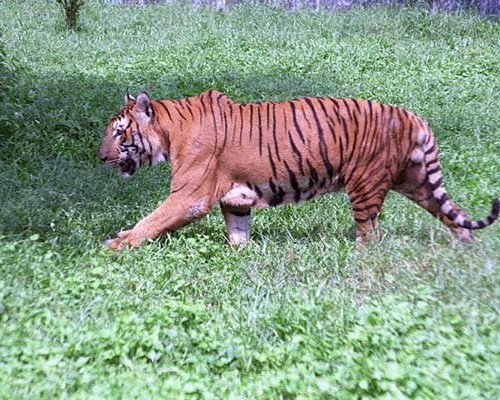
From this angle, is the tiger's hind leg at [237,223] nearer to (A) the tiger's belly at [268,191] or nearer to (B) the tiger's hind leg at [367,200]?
(A) the tiger's belly at [268,191]

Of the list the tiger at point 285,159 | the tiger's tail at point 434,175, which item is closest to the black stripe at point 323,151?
the tiger at point 285,159

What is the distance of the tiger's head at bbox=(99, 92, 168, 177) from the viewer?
18.9 ft

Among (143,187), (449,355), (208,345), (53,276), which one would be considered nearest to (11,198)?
(143,187)

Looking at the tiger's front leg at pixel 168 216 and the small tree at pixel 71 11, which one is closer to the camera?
the tiger's front leg at pixel 168 216

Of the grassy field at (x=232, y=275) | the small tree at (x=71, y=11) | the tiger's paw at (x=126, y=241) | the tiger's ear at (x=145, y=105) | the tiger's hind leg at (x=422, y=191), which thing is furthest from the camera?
the small tree at (x=71, y=11)

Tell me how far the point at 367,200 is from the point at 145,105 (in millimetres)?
1741

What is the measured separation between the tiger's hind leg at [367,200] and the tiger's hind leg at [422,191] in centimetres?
24

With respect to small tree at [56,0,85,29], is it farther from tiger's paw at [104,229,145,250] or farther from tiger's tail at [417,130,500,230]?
tiger's tail at [417,130,500,230]

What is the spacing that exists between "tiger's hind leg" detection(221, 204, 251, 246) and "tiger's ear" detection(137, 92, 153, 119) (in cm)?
86

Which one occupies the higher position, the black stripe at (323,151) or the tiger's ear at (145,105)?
the tiger's ear at (145,105)

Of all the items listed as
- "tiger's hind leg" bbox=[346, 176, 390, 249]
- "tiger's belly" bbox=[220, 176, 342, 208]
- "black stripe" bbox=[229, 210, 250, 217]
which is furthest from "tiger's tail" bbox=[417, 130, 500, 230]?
"black stripe" bbox=[229, 210, 250, 217]

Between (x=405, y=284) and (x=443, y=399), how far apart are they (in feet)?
4.23

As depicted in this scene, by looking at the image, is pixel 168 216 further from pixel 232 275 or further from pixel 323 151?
pixel 323 151

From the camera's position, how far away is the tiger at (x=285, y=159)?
5.54m
